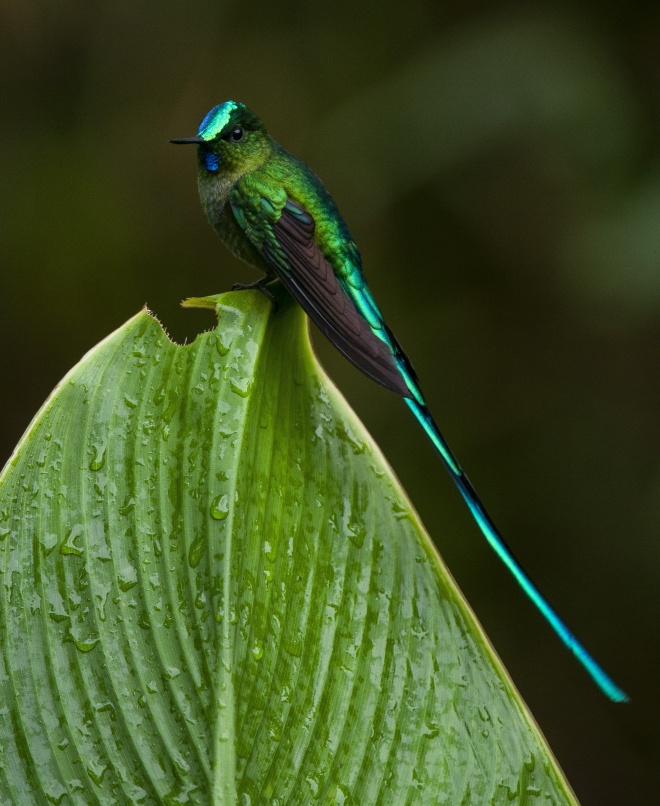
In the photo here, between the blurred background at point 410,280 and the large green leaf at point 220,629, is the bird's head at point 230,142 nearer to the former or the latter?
the large green leaf at point 220,629

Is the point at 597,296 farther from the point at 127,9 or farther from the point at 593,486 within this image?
the point at 127,9

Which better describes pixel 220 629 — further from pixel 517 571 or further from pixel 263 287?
pixel 263 287

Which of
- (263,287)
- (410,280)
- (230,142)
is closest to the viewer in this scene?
(263,287)

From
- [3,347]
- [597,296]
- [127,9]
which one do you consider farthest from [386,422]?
[127,9]

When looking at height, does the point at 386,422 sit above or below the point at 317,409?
above

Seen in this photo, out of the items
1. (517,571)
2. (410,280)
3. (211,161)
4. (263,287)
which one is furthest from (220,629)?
(410,280)

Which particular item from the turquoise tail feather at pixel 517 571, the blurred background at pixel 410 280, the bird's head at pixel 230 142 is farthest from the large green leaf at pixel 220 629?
the blurred background at pixel 410 280
